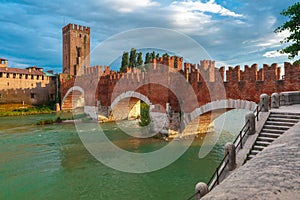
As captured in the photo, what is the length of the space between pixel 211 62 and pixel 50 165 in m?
12.3

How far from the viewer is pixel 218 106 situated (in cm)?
1434

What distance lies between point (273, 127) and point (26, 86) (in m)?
46.1

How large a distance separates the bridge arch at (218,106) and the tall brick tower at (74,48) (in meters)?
47.3

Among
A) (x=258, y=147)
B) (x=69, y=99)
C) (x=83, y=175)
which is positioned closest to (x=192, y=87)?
(x=258, y=147)

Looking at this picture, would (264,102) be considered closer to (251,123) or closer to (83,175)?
(251,123)

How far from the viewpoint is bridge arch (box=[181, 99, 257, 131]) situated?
12.8 metres

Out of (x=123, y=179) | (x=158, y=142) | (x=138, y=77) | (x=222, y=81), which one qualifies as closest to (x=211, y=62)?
(x=222, y=81)

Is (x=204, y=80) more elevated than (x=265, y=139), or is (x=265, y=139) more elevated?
(x=204, y=80)

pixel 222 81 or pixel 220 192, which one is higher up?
pixel 222 81

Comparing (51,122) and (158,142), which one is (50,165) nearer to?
(158,142)

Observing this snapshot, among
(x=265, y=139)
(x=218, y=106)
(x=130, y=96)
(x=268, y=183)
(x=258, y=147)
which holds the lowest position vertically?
(x=258, y=147)

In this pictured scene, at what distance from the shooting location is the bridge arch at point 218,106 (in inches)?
505

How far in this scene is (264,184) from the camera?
2572 millimetres

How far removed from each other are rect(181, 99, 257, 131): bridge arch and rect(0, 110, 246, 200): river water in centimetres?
195
